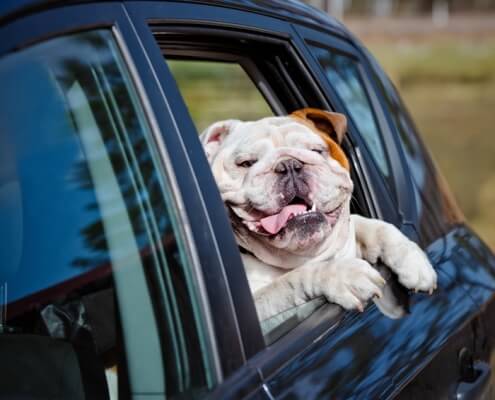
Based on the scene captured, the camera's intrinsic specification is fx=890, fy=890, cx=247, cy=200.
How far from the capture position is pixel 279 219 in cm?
258

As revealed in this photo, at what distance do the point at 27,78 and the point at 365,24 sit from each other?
28223mm

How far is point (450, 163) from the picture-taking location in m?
13.1

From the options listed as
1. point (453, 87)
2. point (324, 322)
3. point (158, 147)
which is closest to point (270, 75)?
point (324, 322)

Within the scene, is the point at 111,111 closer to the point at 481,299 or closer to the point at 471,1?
the point at 481,299

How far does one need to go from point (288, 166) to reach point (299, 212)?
0.14m

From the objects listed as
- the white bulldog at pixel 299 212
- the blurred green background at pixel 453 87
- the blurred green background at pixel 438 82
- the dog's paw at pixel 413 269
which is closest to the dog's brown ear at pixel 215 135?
the white bulldog at pixel 299 212

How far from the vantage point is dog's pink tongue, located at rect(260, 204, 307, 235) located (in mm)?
2559

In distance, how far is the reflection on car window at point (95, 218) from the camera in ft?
5.72

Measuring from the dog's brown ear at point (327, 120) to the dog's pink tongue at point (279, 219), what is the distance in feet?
0.99

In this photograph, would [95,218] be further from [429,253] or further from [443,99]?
[443,99]

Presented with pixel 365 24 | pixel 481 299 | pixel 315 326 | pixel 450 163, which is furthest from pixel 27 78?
pixel 365 24

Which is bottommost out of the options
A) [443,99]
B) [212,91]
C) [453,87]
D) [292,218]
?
[292,218]

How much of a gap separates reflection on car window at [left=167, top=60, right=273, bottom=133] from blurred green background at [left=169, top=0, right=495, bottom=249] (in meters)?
0.02

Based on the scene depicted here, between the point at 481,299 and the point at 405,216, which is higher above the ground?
the point at 405,216
